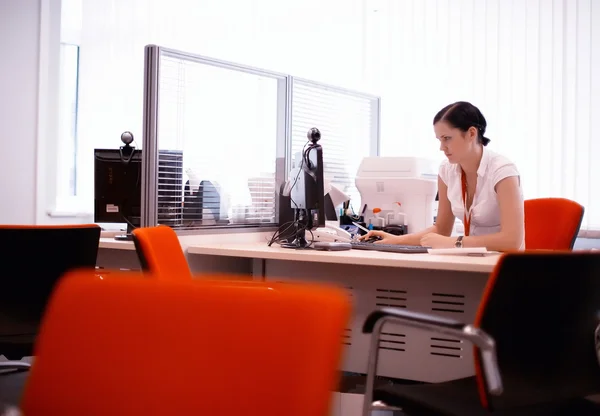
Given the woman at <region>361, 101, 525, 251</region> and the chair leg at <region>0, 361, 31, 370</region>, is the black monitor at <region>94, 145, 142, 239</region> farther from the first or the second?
the woman at <region>361, 101, 525, 251</region>

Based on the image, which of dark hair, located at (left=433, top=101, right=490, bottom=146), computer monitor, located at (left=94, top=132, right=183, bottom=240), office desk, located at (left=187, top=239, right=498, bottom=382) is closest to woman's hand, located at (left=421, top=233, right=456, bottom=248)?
office desk, located at (left=187, top=239, right=498, bottom=382)

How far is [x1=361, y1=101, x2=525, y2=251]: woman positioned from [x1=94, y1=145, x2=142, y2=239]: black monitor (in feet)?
3.91

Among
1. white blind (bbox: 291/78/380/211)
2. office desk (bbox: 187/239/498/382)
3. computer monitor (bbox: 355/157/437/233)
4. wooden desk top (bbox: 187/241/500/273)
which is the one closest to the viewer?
wooden desk top (bbox: 187/241/500/273)

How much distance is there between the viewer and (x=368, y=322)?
4.94 ft

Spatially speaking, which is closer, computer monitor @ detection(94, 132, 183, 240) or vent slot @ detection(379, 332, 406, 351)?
vent slot @ detection(379, 332, 406, 351)

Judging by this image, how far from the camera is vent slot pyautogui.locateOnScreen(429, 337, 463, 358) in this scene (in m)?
2.23

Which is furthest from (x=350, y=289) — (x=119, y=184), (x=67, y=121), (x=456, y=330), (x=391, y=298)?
(x=67, y=121)

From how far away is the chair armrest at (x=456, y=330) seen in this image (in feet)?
4.27

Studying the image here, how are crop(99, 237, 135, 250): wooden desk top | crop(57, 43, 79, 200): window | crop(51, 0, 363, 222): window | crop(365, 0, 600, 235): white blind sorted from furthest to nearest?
crop(51, 0, 363, 222): window
crop(57, 43, 79, 200): window
crop(365, 0, 600, 235): white blind
crop(99, 237, 135, 250): wooden desk top

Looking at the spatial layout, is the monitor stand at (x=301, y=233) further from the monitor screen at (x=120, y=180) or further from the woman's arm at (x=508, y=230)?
the monitor screen at (x=120, y=180)

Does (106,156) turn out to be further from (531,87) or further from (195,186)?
(531,87)

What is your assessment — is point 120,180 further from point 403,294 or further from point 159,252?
point 403,294

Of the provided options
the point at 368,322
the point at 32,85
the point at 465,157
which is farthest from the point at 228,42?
the point at 368,322

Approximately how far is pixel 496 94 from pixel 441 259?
2711 millimetres
